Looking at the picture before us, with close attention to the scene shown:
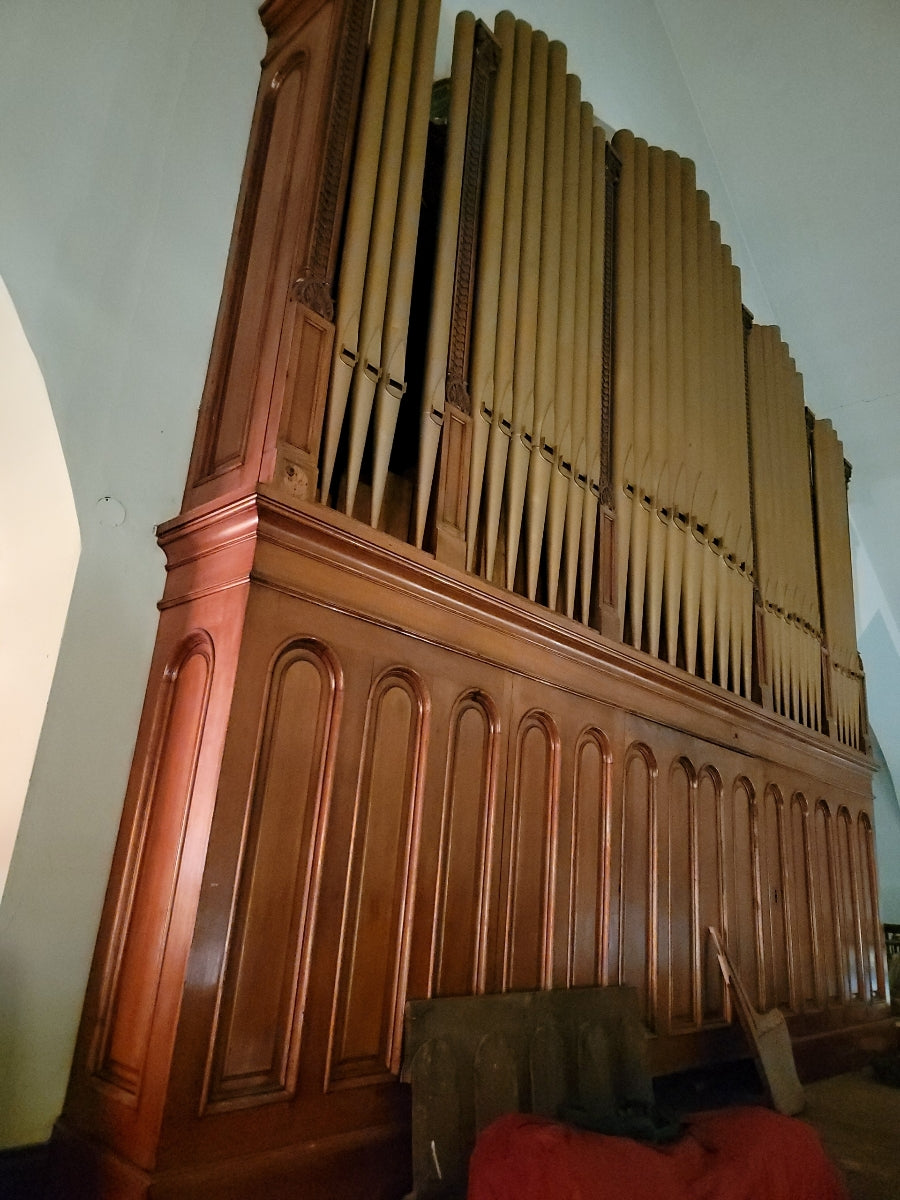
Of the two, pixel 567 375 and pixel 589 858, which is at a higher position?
pixel 567 375

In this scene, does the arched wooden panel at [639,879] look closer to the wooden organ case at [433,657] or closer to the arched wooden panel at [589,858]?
the wooden organ case at [433,657]

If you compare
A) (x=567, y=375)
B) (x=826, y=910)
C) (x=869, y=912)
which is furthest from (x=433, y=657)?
(x=869, y=912)

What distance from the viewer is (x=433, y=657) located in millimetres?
2568

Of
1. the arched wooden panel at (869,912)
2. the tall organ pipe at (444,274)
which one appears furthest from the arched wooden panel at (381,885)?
the arched wooden panel at (869,912)

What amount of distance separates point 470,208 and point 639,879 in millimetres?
2555

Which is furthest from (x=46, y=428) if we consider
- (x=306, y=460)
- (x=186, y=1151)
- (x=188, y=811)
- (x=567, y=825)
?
(x=567, y=825)

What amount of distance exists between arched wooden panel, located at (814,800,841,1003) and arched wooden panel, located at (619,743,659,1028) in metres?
1.62

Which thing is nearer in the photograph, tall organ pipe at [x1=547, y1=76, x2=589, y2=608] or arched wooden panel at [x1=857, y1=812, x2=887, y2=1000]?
tall organ pipe at [x1=547, y1=76, x2=589, y2=608]

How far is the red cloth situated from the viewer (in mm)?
1760

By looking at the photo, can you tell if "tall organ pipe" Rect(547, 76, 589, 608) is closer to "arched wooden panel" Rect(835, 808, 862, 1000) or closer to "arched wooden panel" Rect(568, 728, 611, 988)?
"arched wooden panel" Rect(568, 728, 611, 988)

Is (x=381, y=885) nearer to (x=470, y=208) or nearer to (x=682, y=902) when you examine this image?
(x=682, y=902)

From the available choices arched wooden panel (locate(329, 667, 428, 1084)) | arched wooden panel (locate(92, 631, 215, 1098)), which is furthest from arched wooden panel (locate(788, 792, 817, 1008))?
arched wooden panel (locate(92, 631, 215, 1098))

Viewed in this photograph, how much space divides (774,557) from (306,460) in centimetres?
321

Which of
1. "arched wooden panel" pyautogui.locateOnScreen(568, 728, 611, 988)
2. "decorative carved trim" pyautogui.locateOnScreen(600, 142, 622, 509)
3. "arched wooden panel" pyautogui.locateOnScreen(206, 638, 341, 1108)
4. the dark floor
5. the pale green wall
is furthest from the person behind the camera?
"decorative carved trim" pyautogui.locateOnScreen(600, 142, 622, 509)
